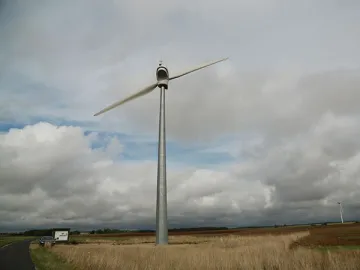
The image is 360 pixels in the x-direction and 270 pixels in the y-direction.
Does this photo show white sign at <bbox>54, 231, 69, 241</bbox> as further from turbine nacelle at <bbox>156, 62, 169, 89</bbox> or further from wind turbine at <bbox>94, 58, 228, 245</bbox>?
turbine nacelle at <bbox>156, 62, 169, 89</bbox>

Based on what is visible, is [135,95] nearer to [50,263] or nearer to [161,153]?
[161,153]

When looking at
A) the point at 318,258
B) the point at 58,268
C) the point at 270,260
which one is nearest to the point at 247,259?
the point at 270,260

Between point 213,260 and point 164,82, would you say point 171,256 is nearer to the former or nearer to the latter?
point 213,260

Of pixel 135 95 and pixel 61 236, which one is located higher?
pixel 135 95

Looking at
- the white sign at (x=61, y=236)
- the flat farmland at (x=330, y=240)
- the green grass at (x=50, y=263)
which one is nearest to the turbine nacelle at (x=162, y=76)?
the green grass at (x=50, y=263)

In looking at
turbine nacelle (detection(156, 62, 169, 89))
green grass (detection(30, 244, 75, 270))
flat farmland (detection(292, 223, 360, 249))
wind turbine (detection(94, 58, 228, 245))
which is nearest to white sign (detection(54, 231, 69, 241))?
green grass (detection(30, 244, 75, 270))

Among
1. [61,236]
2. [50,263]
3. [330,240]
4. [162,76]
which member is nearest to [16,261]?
[50,263]

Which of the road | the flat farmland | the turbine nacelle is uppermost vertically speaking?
the turbine nacelle

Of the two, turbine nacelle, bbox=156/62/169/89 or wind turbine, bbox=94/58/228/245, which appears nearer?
wind turbine, bbox=94/58/228/245

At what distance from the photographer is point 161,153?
3947 cm

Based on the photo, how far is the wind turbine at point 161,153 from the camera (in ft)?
120

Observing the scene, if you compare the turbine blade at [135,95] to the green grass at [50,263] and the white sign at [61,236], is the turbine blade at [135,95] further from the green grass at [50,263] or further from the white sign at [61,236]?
the white sign at [61,236]

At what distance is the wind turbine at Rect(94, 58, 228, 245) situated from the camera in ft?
120

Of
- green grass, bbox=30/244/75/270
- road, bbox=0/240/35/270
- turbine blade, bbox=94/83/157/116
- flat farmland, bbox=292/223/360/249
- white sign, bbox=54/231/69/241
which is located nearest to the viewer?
green grass, bbox=30/244/75/270
